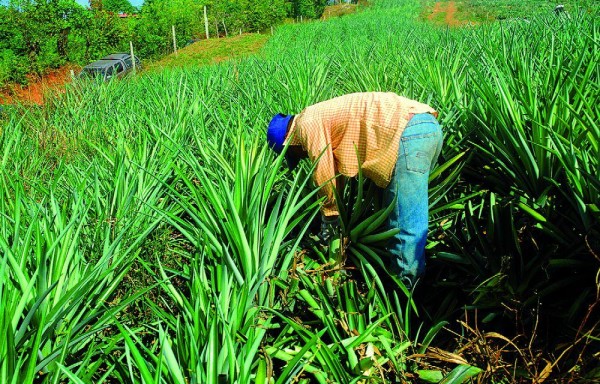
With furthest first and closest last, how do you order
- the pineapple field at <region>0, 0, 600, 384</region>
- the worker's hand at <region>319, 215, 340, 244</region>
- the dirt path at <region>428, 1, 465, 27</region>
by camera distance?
the dirt path at <region>428, 1, 465, 27</region> < the worker's hand at <region>319, 215, 340, 244</region> < the pineapple field at <region>0, 0, 600, 384</region>

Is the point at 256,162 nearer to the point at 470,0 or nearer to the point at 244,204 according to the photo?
the point at 244,204

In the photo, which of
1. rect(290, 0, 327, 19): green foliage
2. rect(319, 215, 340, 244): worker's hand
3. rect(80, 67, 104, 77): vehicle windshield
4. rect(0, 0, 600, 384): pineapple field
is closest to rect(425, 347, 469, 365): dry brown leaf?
rect(0, 0, 600, 384): pineapple field

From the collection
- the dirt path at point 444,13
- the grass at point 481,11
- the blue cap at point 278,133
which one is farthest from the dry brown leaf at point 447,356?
the dirt path at point 444,13

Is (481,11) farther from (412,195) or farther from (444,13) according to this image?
(412,195)

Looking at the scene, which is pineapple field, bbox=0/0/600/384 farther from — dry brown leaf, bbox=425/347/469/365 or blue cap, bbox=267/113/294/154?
blue cap, bbox=267/113/294/154

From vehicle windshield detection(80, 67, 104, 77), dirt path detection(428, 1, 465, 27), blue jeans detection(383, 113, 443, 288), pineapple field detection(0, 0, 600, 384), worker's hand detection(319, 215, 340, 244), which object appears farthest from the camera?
dirt path detection(428, 1, 465, 27)

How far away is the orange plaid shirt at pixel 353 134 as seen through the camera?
1.88 metres

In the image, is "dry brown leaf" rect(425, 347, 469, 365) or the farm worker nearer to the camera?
"dry brown leaf" rect(425, 347, 469, 365)

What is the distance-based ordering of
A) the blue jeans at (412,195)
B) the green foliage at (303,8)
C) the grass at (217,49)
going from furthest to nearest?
the green foliage at (303,8) → the grass at (217,49) → the blue jeans at (412,195)

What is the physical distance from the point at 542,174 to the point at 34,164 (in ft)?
10.0

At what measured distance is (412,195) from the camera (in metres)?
1.84

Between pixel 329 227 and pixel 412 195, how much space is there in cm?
41

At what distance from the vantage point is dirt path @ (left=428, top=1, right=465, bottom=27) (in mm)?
22686

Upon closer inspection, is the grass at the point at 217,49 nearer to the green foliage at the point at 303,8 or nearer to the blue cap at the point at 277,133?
the green foliage at the point at 303,8
